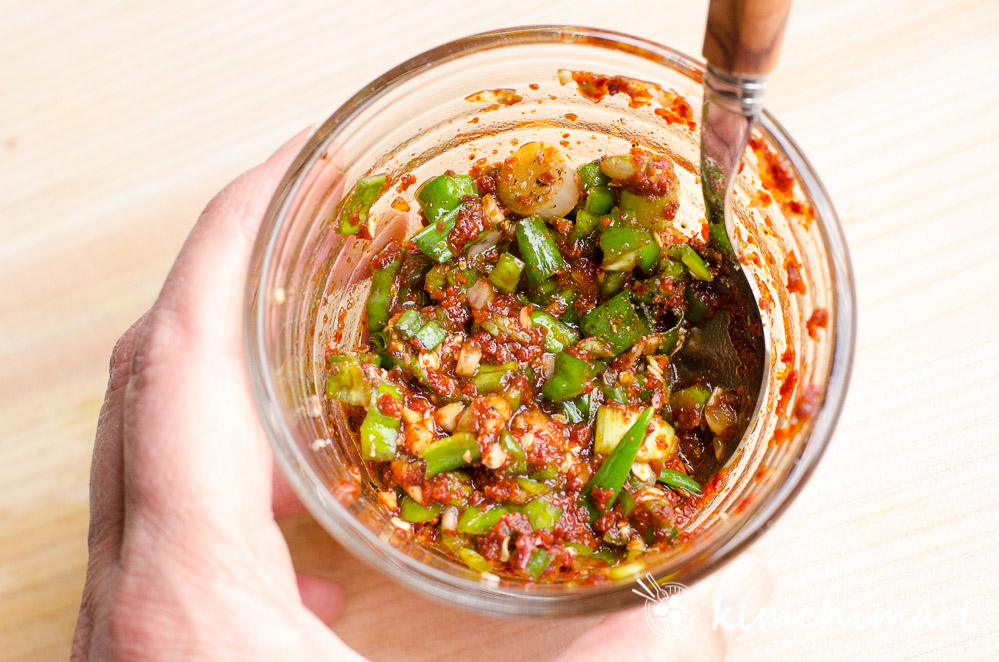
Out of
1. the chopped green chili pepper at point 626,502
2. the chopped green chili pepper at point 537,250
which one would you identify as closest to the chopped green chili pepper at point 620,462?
the chopped green chili pepper at point 626,502

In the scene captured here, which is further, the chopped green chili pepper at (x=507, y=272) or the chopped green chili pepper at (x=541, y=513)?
the chopped green chili pepper at (x=507, y=272)

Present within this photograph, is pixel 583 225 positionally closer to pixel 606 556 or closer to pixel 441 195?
pixel 441 195

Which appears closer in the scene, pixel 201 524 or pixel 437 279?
pixel 201 524

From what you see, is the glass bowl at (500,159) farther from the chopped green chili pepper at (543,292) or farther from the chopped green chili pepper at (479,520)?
the chopped green chili pepper at (543,292)

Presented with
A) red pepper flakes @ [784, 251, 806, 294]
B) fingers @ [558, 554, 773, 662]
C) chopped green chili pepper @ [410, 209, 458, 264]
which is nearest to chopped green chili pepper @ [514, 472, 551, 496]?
fingers @ [558, 554, 773, 662]

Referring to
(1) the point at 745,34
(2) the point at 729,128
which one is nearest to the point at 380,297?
(2) the point at 729,128

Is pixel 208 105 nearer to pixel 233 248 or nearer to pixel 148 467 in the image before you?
pixel 233 248
